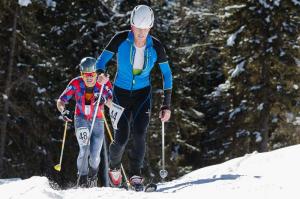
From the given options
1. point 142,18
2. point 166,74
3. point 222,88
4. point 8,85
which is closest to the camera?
point 142,18

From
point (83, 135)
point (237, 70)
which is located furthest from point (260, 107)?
point (83, 135)

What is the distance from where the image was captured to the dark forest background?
20.2 m

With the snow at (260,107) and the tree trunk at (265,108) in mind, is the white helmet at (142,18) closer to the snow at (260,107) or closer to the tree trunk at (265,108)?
the snow at (260,107)

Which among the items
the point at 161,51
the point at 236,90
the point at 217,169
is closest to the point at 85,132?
the point at 161,51

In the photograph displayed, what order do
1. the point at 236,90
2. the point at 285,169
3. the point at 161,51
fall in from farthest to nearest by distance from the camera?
the point at 236,90, the point at 161,51, the point at 285,169

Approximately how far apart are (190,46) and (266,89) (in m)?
7.49

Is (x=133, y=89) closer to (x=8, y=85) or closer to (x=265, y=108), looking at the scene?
(x=8, y=85)

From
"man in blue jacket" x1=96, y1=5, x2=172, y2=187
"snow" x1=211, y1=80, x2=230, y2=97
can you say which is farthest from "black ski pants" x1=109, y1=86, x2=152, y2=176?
"snow" x1=211, y1=80, x2=230, y2=97

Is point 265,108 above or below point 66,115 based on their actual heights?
below

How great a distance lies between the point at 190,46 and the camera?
2850cm

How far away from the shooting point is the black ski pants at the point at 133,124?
7.14 metres

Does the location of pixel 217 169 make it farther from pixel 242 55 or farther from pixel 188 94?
pixel 188 94

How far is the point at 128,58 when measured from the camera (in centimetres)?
712

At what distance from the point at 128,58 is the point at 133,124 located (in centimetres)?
91
